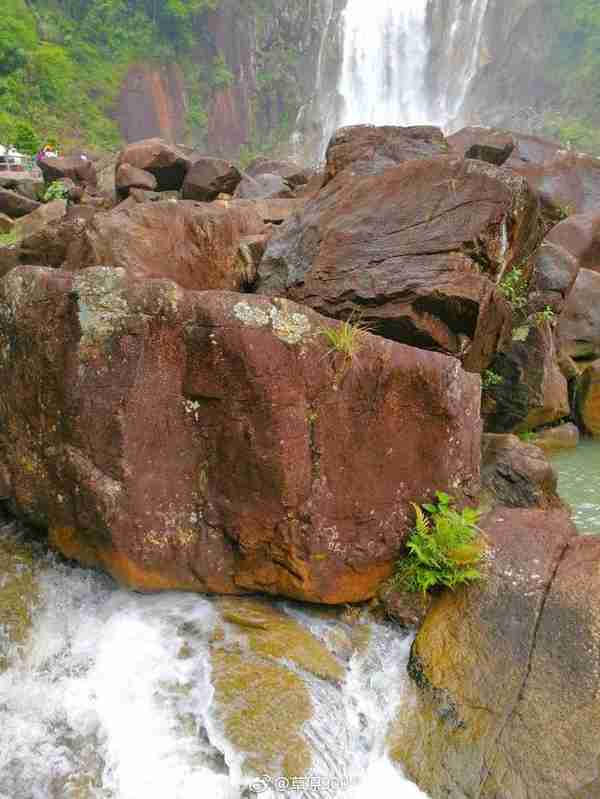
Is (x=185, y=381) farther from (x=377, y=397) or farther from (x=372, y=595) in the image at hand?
(x=372, y=595)

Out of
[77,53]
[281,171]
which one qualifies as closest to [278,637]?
[281,171]

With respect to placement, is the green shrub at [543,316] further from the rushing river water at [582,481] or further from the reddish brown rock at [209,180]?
the reddish brown rock at [209,180]

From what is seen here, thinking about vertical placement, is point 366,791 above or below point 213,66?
below

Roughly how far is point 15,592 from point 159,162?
12.9 metres

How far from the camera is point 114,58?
1812 inches

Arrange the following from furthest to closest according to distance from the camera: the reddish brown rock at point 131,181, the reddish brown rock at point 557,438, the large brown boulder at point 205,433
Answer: the reddish brown rock at point 131,181
the reddish brown rock at point 557,438
the large brown boulder at point 205,433

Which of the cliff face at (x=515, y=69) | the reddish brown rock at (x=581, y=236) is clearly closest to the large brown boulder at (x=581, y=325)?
the reddish brown rock at (x=581, y=236)

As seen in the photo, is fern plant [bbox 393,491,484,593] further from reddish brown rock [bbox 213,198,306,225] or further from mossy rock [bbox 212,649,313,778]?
reddish brown rock [bbox 213,198,306,225]

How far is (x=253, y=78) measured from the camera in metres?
53.4

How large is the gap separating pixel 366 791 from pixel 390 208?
16.6 ft

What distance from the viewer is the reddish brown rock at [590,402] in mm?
9625

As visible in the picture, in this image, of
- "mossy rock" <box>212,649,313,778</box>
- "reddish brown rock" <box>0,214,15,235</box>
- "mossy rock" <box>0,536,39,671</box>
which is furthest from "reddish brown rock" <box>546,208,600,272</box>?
"reddish brown rock" <box>0,214,15,235</box>

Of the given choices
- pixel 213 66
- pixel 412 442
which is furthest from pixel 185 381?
pixel 213 66

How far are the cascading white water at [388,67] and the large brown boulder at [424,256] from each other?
45.0m
